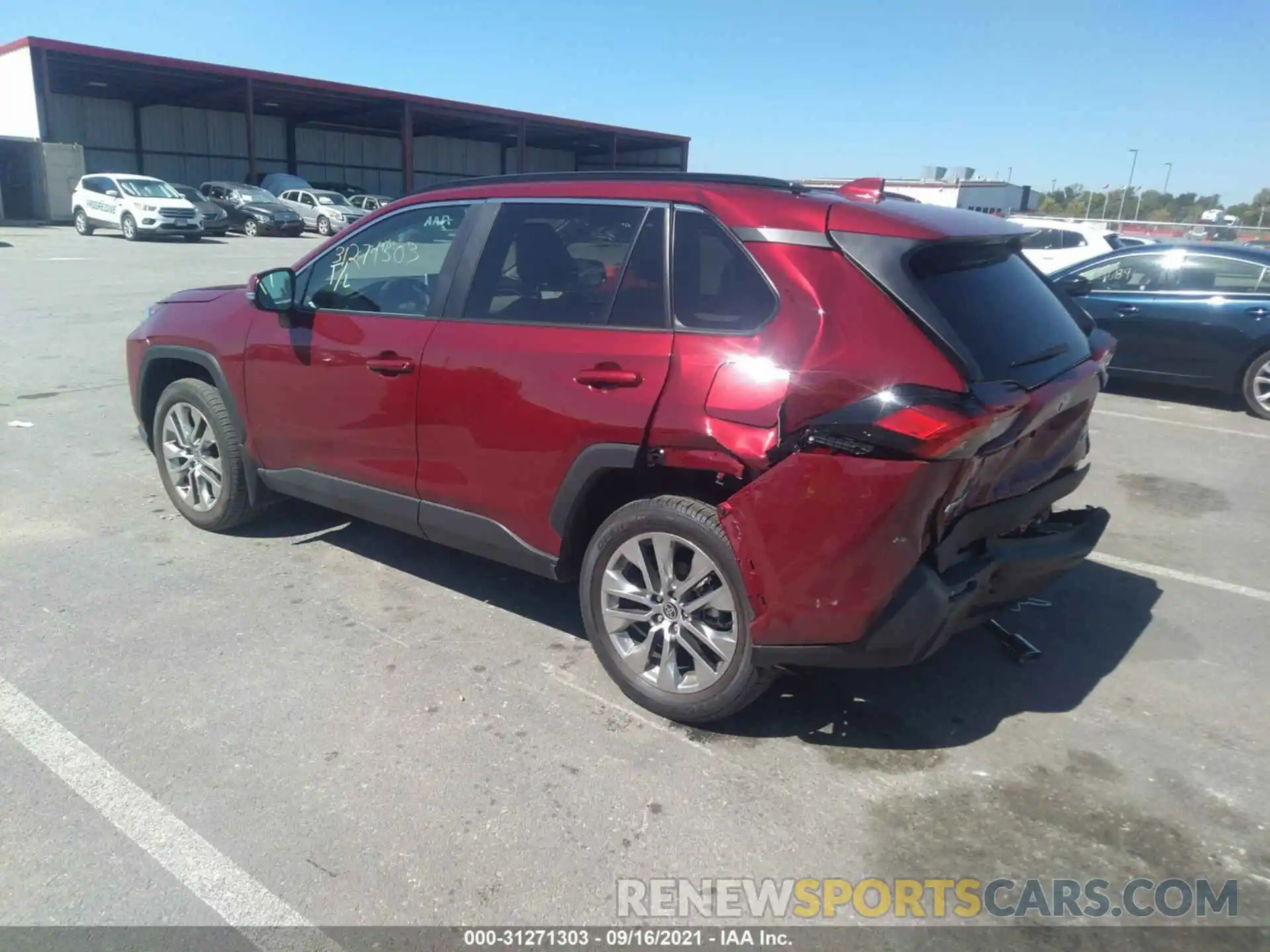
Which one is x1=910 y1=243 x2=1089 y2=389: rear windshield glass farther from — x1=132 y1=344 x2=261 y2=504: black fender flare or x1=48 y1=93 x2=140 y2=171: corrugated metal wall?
x1=48 y1=93 x2=140 y2=171: corrugated metal wall

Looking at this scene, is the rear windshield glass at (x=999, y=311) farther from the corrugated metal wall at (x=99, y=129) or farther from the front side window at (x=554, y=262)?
the corrugated metal wall at (x=99, y=129)

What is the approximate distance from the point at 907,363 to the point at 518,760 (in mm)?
1796

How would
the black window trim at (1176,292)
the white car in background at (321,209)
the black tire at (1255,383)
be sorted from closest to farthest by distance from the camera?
the black tire at (1255,383) → the black window trim at (1176,292) → the white car in background at (321,209)

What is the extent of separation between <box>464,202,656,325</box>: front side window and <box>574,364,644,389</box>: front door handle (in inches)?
8.4

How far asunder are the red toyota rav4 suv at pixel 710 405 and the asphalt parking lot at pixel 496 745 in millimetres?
405

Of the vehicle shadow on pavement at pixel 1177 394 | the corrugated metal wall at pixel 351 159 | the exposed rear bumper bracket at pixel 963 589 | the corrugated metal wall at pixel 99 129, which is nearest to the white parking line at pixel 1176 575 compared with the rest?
the exposed rear bumper bracket at pixel 963 589

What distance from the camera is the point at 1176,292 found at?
9.19 meters

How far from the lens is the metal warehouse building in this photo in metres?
32.2

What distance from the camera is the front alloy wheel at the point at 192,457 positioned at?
489 centimetres

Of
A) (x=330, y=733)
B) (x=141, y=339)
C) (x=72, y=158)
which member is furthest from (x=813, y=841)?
(x=72, y=158)

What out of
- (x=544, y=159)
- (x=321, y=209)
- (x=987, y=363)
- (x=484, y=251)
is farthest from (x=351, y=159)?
(x=987, y=363)

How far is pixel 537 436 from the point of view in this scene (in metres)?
3.48

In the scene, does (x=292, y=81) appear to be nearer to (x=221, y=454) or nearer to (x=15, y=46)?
(x=15, y=46)

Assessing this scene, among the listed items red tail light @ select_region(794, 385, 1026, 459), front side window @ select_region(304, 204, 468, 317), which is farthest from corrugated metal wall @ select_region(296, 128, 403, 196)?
red tail light @ select_region(794, 385, 1026, 459)
